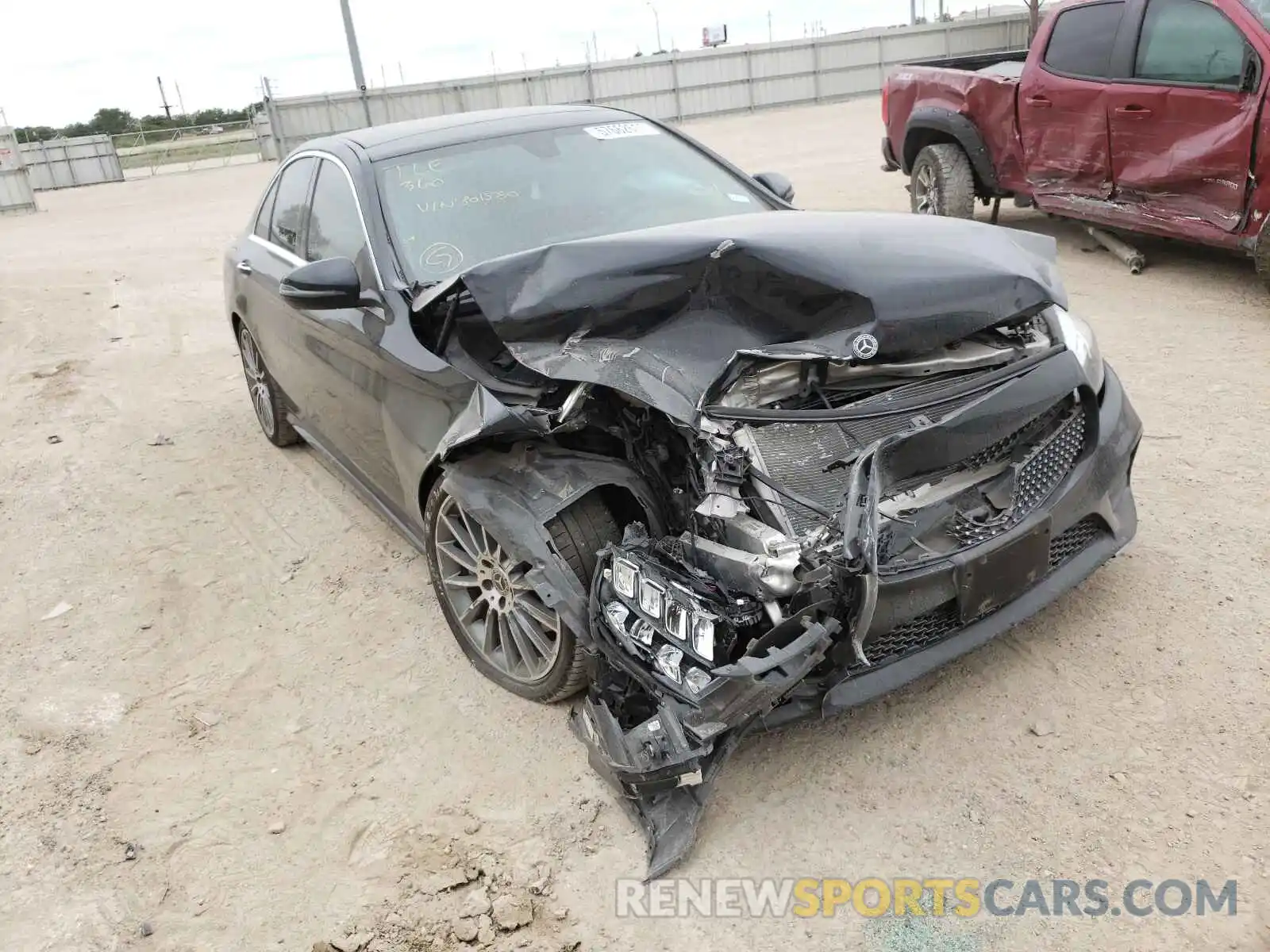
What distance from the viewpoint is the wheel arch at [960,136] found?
319 inches

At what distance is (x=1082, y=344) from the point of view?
3.26 metres

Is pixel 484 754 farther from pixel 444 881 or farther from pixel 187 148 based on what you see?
pixel 187 148

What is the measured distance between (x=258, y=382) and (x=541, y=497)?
3.49 m

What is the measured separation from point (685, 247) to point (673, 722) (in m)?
1.41

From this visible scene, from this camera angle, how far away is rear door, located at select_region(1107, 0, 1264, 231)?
6000 millimetres

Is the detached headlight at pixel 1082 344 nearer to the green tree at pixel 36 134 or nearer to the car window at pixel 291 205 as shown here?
the car window at pixel 291 205

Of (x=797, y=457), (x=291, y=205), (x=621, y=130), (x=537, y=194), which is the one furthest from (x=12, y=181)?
(x=797, y=457)

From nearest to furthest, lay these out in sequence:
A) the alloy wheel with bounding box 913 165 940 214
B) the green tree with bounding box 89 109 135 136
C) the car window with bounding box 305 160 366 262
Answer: the car window with bounding box 305 160 366 262 → the alloy wheel with bounding box 913 165 940 214 → the green tree with bounding box 89 109 135 136

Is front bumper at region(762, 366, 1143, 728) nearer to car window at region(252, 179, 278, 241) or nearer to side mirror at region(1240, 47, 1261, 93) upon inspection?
side mirror at region(1240, 47, 1261, 93)

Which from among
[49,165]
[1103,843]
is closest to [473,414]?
[1103,843]

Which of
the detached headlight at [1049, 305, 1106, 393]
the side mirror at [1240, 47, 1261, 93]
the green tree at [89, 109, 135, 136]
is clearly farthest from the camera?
the green tree at [89, 109, 135, 136]

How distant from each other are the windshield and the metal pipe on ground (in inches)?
166

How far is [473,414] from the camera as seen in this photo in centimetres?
304

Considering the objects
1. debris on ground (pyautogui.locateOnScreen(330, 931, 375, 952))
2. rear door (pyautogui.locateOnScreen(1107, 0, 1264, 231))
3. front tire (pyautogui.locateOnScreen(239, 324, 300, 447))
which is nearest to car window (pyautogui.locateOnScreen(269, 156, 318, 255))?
front tire (pyautogui.locateOnScreen(239, 324, 300, 447))
